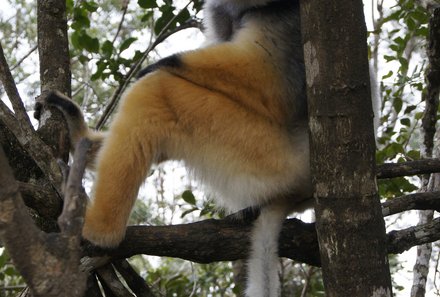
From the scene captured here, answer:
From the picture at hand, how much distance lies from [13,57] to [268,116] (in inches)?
236

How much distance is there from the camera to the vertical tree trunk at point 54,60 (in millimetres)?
3314

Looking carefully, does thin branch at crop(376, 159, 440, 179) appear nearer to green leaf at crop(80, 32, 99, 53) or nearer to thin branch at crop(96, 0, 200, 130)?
thin branch at crop(96, 0, 200, 130)

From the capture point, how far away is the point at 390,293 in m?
2.31

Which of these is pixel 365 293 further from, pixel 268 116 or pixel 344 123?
pixel 268 116

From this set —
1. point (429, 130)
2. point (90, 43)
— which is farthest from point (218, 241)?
point (90, 43)

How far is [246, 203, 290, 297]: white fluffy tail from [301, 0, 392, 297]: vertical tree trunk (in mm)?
515

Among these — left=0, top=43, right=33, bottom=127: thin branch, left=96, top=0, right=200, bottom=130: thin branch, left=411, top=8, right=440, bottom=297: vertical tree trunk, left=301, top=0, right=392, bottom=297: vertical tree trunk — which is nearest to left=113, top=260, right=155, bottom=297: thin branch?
left=0, top=43, right=33, bottom=127: thin branch

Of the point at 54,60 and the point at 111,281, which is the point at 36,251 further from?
the point at 54,60

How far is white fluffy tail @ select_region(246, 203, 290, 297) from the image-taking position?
9.18 feet

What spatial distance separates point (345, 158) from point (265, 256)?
0.73 m

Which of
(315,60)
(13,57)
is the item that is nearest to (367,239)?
(315,60)

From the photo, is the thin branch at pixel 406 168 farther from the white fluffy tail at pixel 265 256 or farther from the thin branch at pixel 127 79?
the thin branch at pixel 127 79

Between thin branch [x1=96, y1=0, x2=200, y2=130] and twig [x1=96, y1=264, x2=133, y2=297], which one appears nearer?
twig [x1=96, y1=264, x2=133, y2=297]

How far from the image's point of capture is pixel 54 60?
3.46 m
